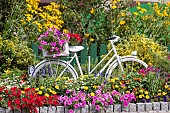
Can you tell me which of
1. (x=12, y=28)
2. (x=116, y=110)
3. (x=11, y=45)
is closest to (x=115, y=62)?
(x=116, y=110)

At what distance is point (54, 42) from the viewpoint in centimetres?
688

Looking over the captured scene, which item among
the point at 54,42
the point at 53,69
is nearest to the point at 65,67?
the point at 53,69

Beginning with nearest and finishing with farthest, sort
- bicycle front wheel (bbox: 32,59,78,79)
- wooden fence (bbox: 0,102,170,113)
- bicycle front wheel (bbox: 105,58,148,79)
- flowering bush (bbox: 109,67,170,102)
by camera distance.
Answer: wooden fence (bbox: 0,102,170,113) < flowering bush (bbox: 109,67,170,102) < bicycle front wheel (bbox: 32,59,78,79) < bicycle front wheel (bbox: 105,58,148,79)

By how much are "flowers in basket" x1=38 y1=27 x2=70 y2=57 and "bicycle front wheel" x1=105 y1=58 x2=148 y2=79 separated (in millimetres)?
834

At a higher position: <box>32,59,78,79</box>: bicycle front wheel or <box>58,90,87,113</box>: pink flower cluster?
<box>32,59,78,79</box>: bicycle front wheel

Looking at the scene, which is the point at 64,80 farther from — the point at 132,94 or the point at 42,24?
the point at 42,24

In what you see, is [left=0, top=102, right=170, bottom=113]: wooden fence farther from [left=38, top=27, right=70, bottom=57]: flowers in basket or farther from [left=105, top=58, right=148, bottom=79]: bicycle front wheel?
[left=38, top=27, right=70, bottom=57]: flowers in basket

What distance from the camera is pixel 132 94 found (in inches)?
247

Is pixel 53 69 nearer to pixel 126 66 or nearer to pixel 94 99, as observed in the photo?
pixel 94 99

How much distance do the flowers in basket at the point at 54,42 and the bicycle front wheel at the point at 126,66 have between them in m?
0.83

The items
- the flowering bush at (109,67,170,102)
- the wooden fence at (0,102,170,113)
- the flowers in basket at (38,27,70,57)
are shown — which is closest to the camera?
the wooden fence at (0,102,170,113)

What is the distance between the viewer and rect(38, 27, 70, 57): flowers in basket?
687 cm

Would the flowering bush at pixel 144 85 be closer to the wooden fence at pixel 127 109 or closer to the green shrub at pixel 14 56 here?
the wooden fence at pixel 127 109

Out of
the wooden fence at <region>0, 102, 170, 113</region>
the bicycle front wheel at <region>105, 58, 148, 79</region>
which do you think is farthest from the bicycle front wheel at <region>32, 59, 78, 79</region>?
the wooden fence at <region>0, 102, 170, 113</region>
